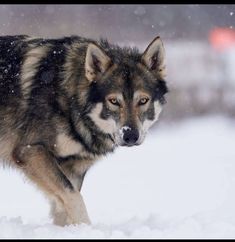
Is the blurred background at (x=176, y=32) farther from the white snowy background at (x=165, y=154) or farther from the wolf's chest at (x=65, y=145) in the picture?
the wolf's chest at (x=65, y=145)

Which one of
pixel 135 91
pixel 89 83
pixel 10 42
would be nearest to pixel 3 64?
pixel 10 42

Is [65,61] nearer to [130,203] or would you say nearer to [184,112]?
[130,203]

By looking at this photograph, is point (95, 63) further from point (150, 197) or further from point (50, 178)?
point (150, 197)

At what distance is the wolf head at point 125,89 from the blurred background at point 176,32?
7.80m

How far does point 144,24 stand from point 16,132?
1261 centimetres

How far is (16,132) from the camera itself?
5438mm

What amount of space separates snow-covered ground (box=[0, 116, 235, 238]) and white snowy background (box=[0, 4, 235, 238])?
10 mm

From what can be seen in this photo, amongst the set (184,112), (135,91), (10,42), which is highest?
(10,42)

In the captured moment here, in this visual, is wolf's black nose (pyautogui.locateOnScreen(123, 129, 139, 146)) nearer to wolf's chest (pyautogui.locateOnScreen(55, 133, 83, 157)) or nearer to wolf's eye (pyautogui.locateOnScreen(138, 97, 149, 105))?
wolf's eye (pyautogui.locateOnScreen(138, 97, 149, 105))

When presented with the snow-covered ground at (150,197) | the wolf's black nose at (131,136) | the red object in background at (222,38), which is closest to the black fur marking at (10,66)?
the snow-covered ground at (150,197)

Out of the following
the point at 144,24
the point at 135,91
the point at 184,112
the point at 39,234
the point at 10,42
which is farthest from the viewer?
the point at 144,24

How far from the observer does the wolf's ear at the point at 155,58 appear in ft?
18.0

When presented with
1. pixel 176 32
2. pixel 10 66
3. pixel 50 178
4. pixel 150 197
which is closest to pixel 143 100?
pixel 50 178

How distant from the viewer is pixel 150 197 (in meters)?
6.84
